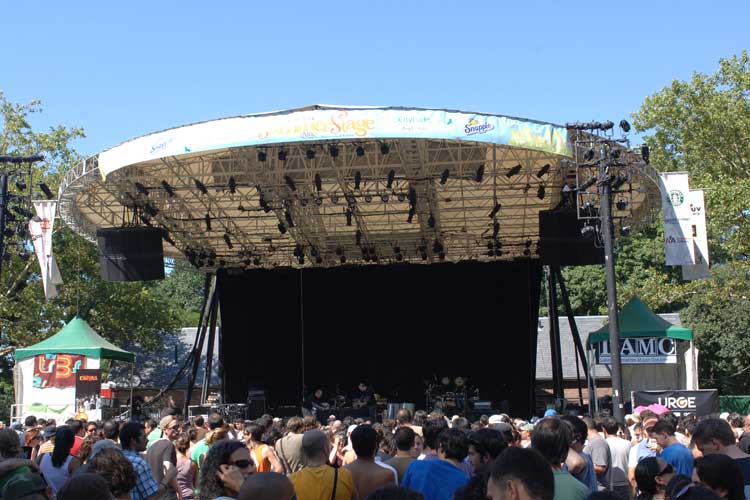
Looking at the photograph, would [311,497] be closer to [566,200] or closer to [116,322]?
[566,200]

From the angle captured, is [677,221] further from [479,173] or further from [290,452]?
[290,452]

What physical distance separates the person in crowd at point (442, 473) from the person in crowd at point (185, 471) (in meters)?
2.17

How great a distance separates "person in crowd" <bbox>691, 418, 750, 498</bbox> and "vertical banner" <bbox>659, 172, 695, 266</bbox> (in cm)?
1424

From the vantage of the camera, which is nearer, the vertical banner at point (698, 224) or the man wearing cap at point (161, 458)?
the man wearing cap at point (161, 458)

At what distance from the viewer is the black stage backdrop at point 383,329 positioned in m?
26.8

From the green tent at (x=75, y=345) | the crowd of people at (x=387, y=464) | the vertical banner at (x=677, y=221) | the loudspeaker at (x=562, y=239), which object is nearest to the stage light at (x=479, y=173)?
the loudspeaker at (x=562, y=239)

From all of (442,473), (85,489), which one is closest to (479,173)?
(442,473)

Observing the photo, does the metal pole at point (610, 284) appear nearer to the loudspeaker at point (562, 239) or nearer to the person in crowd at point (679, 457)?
the loudspeaker at point (562, 239)

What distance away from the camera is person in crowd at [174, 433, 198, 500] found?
22.2 ft

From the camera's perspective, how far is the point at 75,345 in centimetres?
2173

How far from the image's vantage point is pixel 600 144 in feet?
54.9

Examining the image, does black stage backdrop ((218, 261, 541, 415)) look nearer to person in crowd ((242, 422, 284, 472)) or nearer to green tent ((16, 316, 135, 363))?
green tent ((16, 316, 135, 363))

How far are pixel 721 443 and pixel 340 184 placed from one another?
15.5 meters

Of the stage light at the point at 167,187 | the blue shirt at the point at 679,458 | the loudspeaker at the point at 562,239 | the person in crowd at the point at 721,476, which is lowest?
the blue shirt at the point at 679,458
